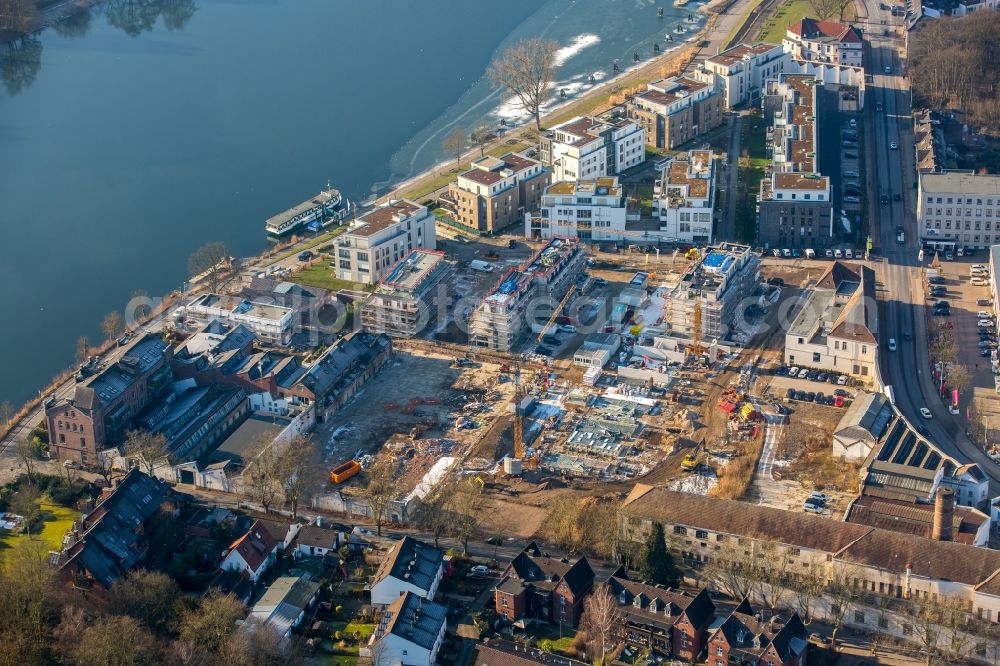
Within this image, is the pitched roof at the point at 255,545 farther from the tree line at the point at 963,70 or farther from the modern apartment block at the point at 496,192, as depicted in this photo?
the tree line at the point at 963,70

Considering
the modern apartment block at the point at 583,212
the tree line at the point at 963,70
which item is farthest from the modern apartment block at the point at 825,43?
the modern apartment block at the point at 583,212

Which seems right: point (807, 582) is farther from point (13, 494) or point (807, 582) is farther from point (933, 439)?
point (13, 494)

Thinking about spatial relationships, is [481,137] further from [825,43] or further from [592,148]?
[825,43]

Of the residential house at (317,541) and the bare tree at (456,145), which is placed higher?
the bare tree at (456,145)

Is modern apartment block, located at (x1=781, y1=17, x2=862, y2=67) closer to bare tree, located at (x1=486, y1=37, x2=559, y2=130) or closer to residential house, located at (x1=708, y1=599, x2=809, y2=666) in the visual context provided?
bare tree, located at (x1=486, y1=37, x2=559, y2=130)

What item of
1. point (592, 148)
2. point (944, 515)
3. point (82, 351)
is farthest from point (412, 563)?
point (592, 148)

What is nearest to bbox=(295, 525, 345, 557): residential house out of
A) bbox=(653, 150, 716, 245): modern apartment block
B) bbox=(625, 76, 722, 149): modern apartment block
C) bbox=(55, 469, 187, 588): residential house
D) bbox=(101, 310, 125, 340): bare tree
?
bbox=(55, 469, 187, 588): residential house
